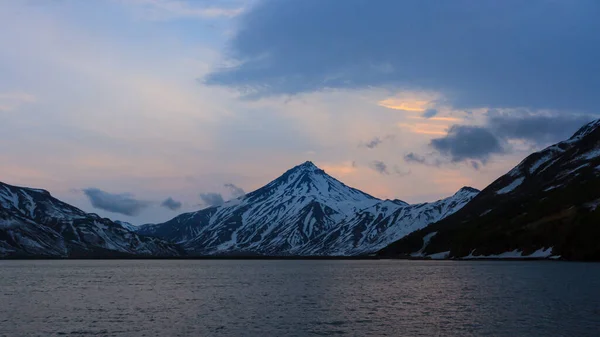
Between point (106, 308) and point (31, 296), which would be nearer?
point (106, 308)

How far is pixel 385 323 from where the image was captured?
63.8 metres

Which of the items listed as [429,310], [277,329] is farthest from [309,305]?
[277,329]

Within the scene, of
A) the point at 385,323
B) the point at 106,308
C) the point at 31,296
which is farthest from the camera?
the point at 31,296

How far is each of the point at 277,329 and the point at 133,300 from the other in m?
40.0

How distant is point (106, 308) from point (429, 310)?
42174 mm

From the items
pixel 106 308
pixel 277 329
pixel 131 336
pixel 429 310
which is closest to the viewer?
pixel 131 336

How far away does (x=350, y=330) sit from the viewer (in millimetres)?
59031

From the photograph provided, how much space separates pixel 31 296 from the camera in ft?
331

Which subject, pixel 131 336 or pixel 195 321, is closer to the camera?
pixel 131 336

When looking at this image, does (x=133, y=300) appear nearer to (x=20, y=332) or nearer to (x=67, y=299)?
(x=67, y=299)

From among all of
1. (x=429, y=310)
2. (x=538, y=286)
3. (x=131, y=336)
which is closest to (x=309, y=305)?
(x=429, y=310)

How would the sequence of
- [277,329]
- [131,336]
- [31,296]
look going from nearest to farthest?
[131,336] < [277,329] < [31,296]

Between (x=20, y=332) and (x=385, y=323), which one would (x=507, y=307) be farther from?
(x=20, y=332)

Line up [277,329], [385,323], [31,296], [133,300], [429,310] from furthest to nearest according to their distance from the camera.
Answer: [31,296]
[133,300]
[429,310]
[385,323]
[277,329]
